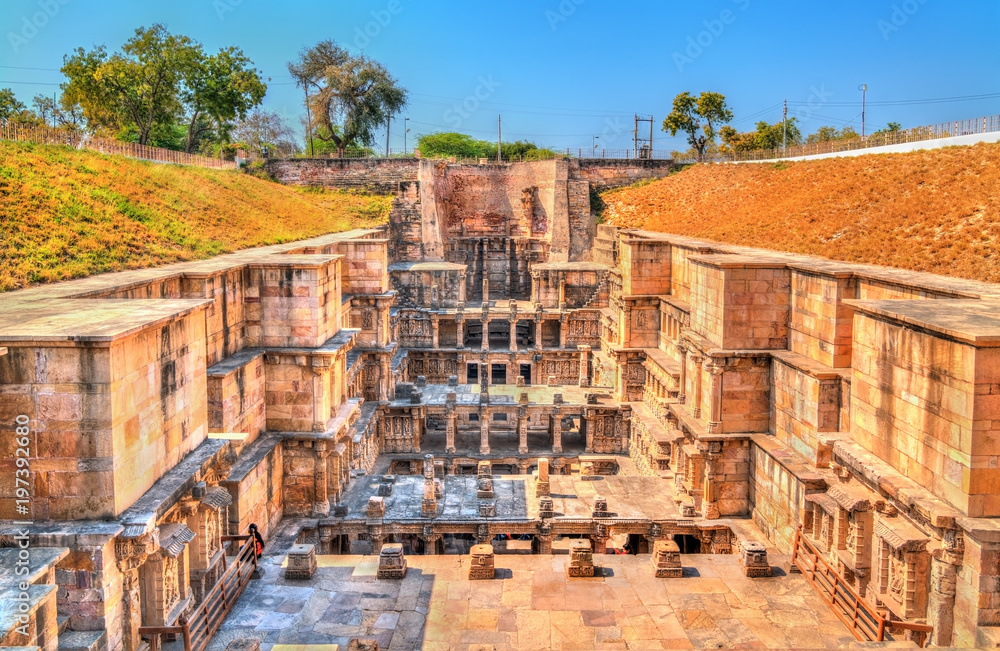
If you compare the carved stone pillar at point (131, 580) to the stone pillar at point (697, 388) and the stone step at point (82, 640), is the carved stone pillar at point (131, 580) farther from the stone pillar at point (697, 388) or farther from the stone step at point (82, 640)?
the stone pillar at point (697, 388)

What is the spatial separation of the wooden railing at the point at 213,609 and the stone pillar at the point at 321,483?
3.05m

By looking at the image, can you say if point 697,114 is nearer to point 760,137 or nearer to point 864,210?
point 760,137

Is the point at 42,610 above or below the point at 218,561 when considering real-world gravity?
above

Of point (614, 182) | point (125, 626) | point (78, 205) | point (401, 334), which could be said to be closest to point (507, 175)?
point (614, 182)

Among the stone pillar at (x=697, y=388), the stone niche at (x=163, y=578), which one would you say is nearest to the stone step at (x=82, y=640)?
the stone niche at (x=163, y=578)

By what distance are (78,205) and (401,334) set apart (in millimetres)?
15325

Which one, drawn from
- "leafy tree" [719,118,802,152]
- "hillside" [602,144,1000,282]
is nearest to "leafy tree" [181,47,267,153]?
"hillside" [602,144,1000,282]

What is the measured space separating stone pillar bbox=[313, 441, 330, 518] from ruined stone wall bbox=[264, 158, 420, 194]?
32.3 metres

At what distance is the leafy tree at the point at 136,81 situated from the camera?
36.6 m

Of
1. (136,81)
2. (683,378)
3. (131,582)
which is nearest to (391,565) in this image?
(131,582)

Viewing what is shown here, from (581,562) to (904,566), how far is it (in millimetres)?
5789

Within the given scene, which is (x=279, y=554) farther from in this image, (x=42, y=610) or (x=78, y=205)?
(x=78, y=205)

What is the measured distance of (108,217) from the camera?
20.2m

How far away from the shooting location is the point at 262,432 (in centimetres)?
1647
